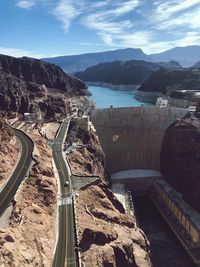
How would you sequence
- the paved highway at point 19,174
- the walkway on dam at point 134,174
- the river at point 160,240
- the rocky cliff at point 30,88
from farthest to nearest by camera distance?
the rocky cliff at point 30,88 < the walkway on dam at point 134,174 < the river at point 160,240 < the paved highway at point 19,174

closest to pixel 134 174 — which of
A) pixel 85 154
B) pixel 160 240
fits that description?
pixel 85 154

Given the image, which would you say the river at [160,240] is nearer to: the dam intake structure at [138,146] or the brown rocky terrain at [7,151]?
the dam intake structure at [138,146]

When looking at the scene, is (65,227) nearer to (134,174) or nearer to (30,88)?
(134,174)

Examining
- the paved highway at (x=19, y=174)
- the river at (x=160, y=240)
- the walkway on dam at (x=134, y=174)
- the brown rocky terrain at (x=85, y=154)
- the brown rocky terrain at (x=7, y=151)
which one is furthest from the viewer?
the walkway on dam at (x=134, y=174)

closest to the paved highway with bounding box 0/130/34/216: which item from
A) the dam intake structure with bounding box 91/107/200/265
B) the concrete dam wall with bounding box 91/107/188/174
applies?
the dam intake structure with bounding box 91/107/200/265

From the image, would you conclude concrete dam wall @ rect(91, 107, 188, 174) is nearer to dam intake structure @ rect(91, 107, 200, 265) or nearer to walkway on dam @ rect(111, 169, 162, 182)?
dam intake structure @ rect(91, 107, 200, 265)

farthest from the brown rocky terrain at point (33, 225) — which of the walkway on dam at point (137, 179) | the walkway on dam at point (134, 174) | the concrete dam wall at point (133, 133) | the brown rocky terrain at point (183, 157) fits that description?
the concrete dam wall at point (133, 133)

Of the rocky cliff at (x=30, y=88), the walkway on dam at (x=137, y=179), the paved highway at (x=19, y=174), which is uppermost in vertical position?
the rocky cliff at (x=30, y=88)
